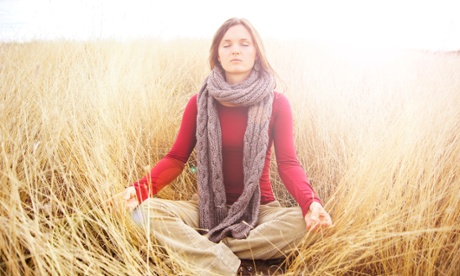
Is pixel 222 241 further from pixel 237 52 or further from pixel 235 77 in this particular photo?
pixel 237 52

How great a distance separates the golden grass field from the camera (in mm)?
1192

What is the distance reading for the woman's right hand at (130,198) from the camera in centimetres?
149

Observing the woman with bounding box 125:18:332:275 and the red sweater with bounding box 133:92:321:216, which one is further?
the red sweater with bounding box 133:92:321:216

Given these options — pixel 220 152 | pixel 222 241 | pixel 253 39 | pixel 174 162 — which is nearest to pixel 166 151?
pixel 174 162

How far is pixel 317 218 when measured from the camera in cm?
142

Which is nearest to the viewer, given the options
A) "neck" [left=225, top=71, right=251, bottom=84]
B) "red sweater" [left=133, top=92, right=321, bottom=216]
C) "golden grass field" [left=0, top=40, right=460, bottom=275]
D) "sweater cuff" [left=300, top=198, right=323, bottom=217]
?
"golden grass field" [left=0, top=40, right=460, bottom=275]

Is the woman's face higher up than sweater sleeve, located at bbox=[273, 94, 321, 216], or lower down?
higher up

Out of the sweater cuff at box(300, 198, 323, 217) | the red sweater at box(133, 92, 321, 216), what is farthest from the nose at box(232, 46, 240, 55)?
the sweater cuff at box(300, 198, 323, 217)

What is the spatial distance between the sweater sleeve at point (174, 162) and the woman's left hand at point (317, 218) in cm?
80

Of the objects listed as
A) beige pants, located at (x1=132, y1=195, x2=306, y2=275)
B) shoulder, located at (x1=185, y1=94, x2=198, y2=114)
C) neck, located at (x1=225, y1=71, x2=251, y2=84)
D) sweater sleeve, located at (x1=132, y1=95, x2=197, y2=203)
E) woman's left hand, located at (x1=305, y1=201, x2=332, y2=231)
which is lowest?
beige pants, located at (x1=132, y1=195, x2=306, y2=275)

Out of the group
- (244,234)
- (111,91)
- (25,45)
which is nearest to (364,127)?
(244,234)

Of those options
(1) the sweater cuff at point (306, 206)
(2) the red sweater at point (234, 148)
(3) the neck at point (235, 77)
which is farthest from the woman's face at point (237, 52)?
(1) the sweater cuff at point (306, 206)

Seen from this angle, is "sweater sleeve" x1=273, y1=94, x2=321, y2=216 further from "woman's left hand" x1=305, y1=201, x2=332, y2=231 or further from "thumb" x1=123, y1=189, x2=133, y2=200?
"thumb" x1=123, y1=189, x2=133, y2=200

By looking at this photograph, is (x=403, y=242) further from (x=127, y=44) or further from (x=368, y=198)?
(x=127, y=44)
